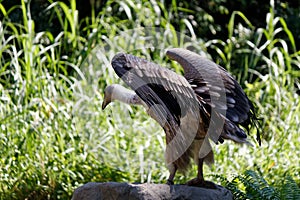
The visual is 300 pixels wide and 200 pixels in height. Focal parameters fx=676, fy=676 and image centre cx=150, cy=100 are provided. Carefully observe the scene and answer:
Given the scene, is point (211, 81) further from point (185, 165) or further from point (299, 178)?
point (299, 178)

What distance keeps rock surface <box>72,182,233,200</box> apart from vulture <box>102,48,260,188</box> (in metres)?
0.21

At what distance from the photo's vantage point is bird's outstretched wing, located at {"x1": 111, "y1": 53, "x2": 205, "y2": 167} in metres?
4.10

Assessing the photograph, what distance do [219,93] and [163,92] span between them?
44cm

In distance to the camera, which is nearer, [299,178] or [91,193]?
[91,193]

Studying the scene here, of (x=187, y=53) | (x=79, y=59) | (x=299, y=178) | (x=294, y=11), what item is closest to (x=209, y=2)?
(x=294, y=11)

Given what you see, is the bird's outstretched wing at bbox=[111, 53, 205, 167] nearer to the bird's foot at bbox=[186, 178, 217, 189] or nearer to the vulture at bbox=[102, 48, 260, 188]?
the vulture at bbox=[102, 48, 260, 188]

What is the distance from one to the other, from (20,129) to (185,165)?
2093 millimetres

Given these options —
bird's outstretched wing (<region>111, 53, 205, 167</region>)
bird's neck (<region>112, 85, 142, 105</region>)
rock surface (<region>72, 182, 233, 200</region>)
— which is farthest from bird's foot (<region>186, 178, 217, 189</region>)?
bird's neck (<region>112, 85, 142, 105</region>)

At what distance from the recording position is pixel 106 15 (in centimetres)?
860

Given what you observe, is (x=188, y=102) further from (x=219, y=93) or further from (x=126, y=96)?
(x=126, y=96)

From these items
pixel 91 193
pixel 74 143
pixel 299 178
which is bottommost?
pixel 299 178

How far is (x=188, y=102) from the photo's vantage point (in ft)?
13.7

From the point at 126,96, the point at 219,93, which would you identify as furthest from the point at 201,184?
the point at 126,96

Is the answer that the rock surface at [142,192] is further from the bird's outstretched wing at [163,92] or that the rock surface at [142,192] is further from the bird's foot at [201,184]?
the bird's outstretched wing at [163,92]
